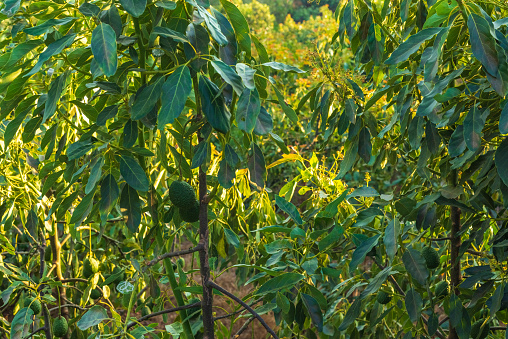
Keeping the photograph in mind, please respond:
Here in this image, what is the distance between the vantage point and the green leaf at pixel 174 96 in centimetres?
64

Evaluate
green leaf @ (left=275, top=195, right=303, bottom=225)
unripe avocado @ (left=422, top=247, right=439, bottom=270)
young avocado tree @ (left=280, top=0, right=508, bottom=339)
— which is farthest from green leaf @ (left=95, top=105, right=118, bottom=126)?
unripe avocado @ (left=422, top=247, right=439, bottom=270)

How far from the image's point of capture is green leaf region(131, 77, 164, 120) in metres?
0.71

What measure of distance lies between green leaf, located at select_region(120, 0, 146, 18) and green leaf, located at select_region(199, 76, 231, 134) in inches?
5.2

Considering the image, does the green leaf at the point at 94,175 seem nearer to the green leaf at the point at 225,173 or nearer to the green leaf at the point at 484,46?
the green leaf at the point at 225,173

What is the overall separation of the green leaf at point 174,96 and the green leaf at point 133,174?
0.14 metres

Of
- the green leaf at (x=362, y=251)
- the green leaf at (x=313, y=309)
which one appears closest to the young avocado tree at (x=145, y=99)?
the green leaf at (x=313, y=309)

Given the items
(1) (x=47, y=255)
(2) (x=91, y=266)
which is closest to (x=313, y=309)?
(2) (x=91, y=266)

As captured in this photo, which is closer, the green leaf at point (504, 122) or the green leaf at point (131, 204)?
the green leaf at point (504, 122)

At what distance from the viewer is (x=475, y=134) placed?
0.79m

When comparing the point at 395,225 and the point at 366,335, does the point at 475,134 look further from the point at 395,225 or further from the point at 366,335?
the point at 366,335

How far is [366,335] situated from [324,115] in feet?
2.05

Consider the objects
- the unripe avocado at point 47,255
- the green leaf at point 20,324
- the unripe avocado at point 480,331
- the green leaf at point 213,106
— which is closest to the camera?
the green leaf at point 213,106

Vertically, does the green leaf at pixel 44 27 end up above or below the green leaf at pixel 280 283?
above

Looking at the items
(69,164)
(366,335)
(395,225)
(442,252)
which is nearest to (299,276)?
(395,225)
